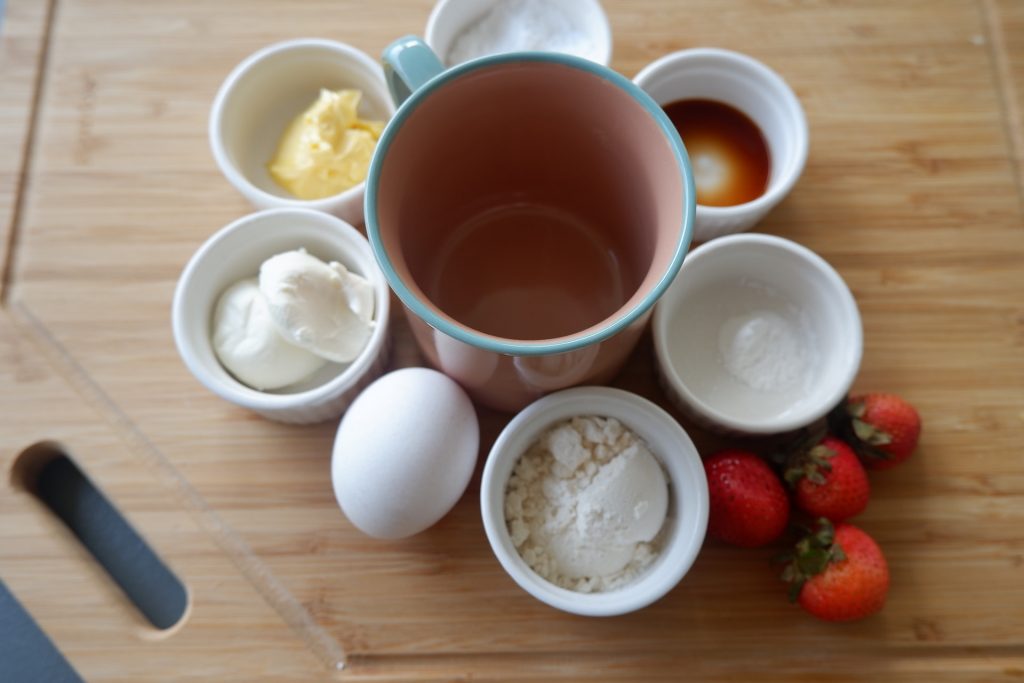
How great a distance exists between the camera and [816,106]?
0.93m

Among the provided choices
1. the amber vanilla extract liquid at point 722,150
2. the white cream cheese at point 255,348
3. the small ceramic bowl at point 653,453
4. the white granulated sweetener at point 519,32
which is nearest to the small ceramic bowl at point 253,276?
the white cream cheese at point 255,348

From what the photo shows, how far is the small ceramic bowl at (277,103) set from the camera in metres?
0.82

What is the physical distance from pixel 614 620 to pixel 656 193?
0.44 meters

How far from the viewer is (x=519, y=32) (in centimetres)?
92

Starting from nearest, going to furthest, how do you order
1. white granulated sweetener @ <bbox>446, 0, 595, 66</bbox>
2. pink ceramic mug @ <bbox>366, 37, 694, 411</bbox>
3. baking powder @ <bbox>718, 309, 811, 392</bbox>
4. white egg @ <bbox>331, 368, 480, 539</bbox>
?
1. pink ceramic mug @ <bbox>366, 37, 694, 411</bbox>
2. white egg @ <bbox>331, 368, 480, 539</bbox>
3. baking powder @ <bbox>718, 309, 811, 392</bbox>
4. white granulated sweetener @ <bbox>446, 0, 595, 66</bbox>

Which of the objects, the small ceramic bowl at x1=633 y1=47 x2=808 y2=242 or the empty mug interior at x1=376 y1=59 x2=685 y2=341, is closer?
the empty mug interior at x1=376 y1=59 x2=685 y2=341

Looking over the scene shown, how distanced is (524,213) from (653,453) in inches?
11.7

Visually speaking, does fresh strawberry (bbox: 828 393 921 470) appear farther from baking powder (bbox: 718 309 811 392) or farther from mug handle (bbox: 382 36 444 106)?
mug handle (bbox: 382 36 444 106)

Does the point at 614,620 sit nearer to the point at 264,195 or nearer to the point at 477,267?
the point at 477,267

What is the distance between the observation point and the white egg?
685 mm

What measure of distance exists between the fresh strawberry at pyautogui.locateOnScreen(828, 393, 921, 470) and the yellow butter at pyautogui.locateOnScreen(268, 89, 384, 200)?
1.95ft

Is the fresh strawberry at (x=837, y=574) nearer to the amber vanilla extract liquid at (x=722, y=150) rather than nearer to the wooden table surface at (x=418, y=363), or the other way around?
the wooden table surface at (x=418, y=363)

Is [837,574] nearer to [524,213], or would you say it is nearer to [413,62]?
[524,213]

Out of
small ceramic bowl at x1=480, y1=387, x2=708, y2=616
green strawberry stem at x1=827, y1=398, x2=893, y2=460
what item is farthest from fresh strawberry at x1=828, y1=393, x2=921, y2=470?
small ceramic bowl at x1=480, y1=387, x2=708, y2=616
